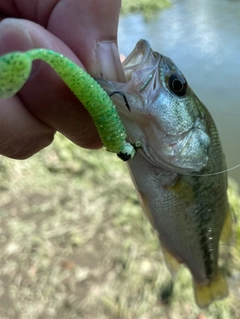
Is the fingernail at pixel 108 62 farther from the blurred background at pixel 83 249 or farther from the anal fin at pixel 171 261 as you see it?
the blurred background at pixel 83 249

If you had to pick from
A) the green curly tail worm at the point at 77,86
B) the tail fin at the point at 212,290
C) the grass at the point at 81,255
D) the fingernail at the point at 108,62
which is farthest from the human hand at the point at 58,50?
the grass at the point at 81,255

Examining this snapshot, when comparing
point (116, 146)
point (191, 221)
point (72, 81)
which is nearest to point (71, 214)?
point (191, 221)

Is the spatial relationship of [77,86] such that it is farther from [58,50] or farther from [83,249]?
[83,249]

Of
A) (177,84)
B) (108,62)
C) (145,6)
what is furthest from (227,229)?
(145,6)

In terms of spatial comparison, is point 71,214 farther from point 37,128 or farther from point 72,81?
point 72,81

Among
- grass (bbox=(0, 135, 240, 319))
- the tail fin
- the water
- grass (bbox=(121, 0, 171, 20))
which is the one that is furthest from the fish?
grass (bbox=(121, 0, 171, 20))
